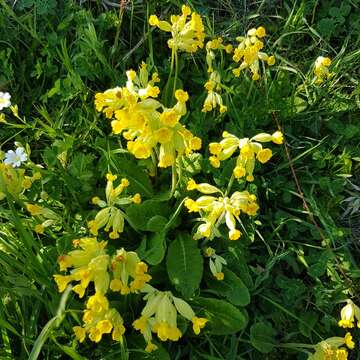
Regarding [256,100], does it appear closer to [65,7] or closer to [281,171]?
[281,171]

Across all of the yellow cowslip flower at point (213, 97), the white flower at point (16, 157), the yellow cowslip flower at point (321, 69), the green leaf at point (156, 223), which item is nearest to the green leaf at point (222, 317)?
the green leaf at point (156, 223)

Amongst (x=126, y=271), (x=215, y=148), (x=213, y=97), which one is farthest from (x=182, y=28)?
(x=126, y=271)

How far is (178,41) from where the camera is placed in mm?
2488

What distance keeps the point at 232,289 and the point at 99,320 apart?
66 centimetres

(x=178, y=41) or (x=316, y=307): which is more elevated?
(x=178, y=41)

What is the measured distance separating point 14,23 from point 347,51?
6.14ft

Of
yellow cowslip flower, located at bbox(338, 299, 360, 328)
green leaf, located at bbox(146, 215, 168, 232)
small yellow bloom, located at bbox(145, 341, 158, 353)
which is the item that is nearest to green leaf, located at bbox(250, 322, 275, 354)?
yellow cowslip flower, located at bbox(338, 299, 360, 328)

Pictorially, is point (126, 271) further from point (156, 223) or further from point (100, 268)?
point (156, 223)

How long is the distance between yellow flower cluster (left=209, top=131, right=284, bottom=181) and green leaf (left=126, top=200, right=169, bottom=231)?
0.51 m

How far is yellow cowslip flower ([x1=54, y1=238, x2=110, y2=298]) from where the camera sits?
1.92 meters

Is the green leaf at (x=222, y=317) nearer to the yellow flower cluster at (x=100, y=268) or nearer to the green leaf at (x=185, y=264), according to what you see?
the green leaf at (x=185, y=264)

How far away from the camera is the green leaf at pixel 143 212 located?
2543mm

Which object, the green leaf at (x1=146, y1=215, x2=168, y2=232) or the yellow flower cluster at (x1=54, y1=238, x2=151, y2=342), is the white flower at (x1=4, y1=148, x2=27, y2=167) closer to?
the green leaf at (x1=146, y1=215, x2=168, y2=232)

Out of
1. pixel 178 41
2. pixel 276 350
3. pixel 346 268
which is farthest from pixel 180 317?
pixel 178 41
